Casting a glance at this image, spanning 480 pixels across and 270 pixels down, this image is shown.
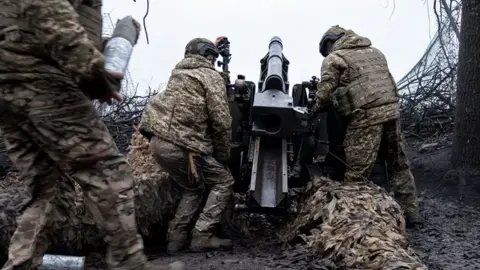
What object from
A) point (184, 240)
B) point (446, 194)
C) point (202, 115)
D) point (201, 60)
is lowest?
→ point (184, 240)

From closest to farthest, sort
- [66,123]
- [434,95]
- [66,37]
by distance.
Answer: [66,37]
[66,123]
[434,95]

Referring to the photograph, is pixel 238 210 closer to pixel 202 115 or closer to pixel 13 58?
pixel 202 115

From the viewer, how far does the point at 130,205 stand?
392cm

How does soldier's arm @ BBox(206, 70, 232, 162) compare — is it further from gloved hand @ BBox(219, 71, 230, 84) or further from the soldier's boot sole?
the soldier's boot sole

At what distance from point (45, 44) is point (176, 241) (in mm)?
3308

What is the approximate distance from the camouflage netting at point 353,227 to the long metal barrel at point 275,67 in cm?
108

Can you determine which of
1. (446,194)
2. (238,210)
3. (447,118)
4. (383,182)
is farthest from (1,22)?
(447,118)

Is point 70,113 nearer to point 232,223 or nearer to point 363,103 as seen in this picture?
point 232,223

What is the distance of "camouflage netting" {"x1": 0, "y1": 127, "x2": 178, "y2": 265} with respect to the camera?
Answer: 5.65m

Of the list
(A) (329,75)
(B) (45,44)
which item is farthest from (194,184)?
(B) (45,44)

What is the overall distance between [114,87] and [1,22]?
2.32ft

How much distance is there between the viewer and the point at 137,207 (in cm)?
646

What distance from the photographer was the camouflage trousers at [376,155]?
707 cm

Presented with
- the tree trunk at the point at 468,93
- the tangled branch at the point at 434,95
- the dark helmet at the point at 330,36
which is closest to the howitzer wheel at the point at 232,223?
the dark helmet at the point at 330,36
